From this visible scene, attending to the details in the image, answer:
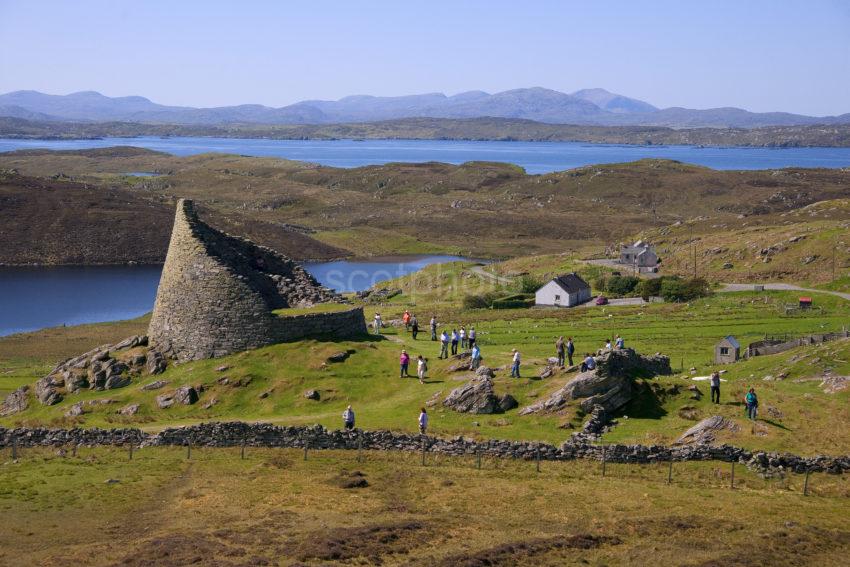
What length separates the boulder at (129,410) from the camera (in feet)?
128

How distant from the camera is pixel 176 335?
43.3 m

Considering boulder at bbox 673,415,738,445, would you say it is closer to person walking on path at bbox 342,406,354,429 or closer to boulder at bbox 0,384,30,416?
person walking on path at bbox 342,406,354,429

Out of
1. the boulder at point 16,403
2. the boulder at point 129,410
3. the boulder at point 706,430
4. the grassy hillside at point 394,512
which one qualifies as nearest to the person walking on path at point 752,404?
the boulder at point 706,430

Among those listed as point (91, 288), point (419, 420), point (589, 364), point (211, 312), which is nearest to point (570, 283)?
point (211, 312)

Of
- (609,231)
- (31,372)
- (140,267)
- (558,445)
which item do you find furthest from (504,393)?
(609,231)

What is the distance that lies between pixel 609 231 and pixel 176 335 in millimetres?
157136

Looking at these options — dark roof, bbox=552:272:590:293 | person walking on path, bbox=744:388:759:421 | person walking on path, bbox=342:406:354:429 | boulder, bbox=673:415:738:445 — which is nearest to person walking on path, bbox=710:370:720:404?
person walking on path, bbox=744:388:759:421

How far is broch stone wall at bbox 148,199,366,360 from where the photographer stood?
42062mm

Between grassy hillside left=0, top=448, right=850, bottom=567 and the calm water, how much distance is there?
238 ft

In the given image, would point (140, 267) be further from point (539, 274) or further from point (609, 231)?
point (609, 231)

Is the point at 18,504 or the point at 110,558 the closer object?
the point at 110,558

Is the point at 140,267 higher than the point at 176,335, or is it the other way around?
the point at 176,335

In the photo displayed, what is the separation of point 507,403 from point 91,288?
331ft

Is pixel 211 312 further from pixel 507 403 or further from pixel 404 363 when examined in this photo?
pixel 507 403
